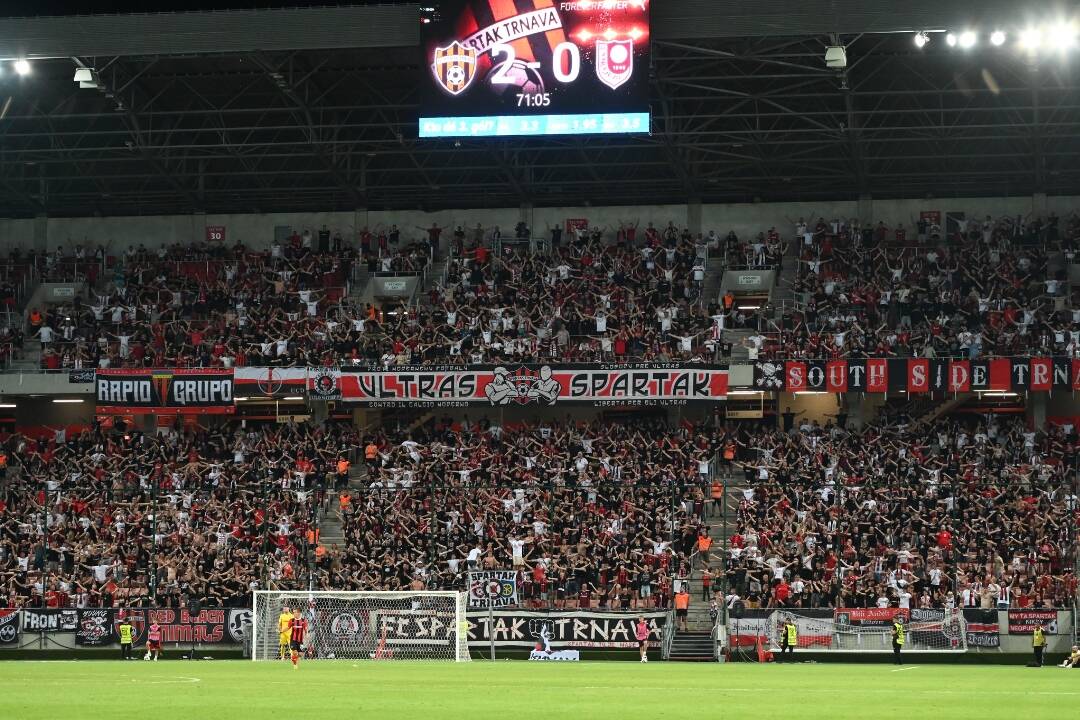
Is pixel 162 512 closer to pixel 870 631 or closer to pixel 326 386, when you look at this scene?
pixel 326 386

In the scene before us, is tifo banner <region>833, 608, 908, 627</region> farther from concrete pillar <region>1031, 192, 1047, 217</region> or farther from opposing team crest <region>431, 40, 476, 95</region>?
concrete pillar <region>1031, 192, 1047, 217</region>

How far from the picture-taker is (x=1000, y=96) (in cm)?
4528

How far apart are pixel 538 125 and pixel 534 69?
153cm

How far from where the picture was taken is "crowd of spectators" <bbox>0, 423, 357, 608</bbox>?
43.0 meters

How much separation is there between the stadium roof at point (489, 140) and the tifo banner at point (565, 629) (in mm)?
14690

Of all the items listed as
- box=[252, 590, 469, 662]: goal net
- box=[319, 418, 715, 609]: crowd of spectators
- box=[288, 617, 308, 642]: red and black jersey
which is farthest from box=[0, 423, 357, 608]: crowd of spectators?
box=[288, 617, 308, 642]: red and black jersey

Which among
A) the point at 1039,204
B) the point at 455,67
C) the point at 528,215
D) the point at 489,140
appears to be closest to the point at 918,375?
the point at 1039,204

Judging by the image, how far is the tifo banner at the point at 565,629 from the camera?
39938 millimetres

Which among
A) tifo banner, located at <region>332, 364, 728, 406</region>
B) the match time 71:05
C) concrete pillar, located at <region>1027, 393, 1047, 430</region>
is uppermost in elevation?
the match time 71:05

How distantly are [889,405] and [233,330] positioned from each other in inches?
896

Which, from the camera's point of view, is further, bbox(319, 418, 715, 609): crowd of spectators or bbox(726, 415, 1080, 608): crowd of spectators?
bbox(319, 418, 715, 609): crowd of spectators

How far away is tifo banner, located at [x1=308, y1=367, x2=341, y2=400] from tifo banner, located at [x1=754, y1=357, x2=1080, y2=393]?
13660 mm

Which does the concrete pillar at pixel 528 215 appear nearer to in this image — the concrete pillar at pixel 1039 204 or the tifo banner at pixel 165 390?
the tifo banner at pixel 165 390

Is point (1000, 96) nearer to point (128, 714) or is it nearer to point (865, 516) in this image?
point (865, 516)
